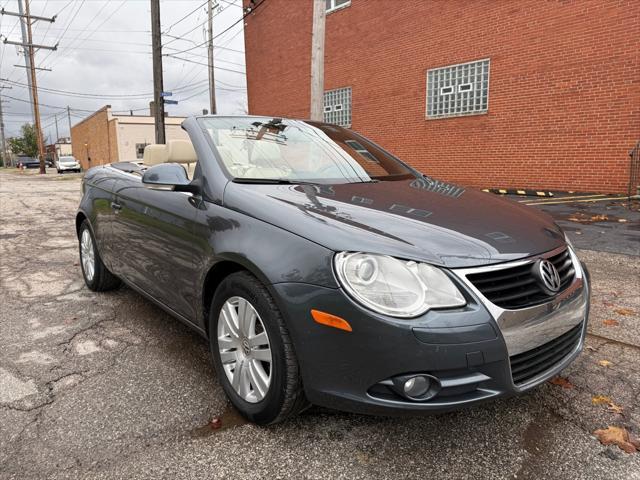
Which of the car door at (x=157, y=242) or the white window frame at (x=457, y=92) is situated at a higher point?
the white window frame at (x=457, y=92)

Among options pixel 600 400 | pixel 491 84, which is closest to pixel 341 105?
pixel 491 84

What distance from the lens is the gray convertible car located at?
184 centimetres

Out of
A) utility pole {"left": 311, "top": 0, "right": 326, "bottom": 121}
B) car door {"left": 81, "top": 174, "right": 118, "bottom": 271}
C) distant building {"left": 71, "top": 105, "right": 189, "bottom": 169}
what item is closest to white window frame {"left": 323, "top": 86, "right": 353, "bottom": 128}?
utility pole {"left": 311, "top": 0, "right": 326, "bottom": 121}

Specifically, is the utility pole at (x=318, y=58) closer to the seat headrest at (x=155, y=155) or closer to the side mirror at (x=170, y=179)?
the seat headrest at (x=155, y=155)

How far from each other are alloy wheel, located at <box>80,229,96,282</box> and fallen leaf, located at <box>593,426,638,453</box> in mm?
4067

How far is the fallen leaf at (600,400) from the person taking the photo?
2538 millimetres

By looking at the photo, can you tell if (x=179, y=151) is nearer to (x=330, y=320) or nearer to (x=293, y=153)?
(x=293, y=153)

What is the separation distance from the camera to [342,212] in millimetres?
2234

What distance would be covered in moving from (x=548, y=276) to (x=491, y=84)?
1124 cm

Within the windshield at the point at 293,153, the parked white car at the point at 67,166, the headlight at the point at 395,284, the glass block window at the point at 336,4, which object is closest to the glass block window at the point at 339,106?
the glass block window at the point at 336,4

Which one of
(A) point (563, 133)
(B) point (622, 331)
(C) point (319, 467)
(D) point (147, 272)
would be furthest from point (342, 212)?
(A) point (563, 133)

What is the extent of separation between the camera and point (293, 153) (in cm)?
318

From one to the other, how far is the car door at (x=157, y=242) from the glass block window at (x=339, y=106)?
1295 cm

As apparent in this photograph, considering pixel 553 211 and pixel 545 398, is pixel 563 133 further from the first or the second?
pixel 545 398
